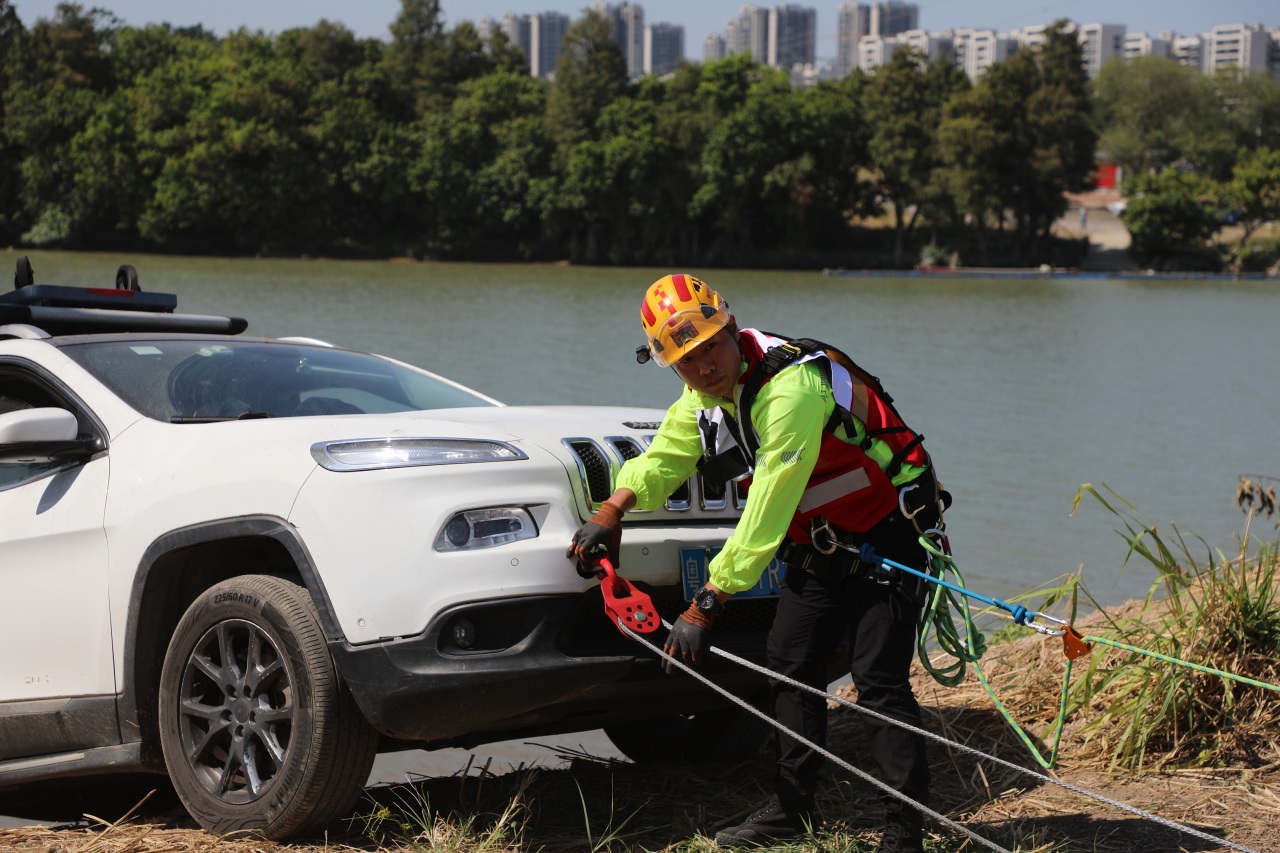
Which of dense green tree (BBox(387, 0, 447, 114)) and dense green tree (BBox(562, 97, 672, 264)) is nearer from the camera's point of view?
dense green tree (BBox(562, 97, 672, 264))

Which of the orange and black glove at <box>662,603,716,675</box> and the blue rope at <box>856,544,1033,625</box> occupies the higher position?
the blue rope at <box>856,544,1033,625</box>

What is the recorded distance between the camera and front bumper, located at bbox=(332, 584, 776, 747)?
3697 mm

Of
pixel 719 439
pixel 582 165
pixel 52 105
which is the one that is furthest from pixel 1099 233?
pixel 719 439

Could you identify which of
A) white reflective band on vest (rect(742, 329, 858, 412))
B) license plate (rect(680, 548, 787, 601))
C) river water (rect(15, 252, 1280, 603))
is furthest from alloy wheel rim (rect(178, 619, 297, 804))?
river water (rect(15, 252, 1280, 603))

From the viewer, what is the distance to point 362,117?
91.2 m

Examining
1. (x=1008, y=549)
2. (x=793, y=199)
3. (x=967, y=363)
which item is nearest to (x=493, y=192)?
(x=793, y=199)

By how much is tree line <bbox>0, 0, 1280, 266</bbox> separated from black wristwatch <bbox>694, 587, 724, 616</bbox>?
81248mm

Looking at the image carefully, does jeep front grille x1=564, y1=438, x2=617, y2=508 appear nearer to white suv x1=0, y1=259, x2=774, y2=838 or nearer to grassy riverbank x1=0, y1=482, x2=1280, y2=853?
white suv x1=0, y1=259, x2=774, y2=838

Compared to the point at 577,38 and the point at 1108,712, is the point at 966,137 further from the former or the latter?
the point at 1108,712

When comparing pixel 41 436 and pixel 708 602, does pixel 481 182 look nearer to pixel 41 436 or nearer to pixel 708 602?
pixel 41 436

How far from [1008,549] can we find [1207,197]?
8420 centimetres

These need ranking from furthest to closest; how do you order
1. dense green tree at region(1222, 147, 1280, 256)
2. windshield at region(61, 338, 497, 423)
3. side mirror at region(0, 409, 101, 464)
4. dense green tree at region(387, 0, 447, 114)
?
dense green tree at region(387, 0, 447, 114) → dense green tree at region(1222, 147, 1280, 256) → windshield at region(61, 338, 497, 423) → side mirror at region(0, 409, 101, 464)

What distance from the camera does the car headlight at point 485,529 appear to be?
3.76m

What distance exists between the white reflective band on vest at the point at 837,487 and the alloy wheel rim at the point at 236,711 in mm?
1526
